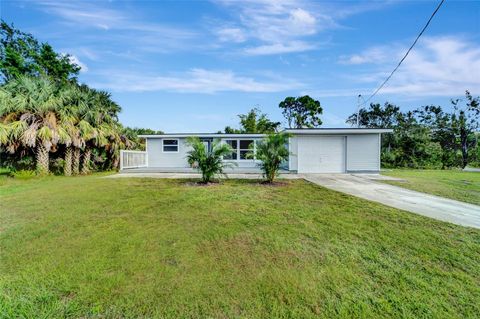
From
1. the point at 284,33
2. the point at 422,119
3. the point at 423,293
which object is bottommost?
the point at 423,293

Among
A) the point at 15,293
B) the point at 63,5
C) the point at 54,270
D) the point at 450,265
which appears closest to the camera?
the point at 15,293

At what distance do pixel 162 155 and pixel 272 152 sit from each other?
1069cm

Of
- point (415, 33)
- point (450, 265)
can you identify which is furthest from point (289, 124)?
point (450, 265)

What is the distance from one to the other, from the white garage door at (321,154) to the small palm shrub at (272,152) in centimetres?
507

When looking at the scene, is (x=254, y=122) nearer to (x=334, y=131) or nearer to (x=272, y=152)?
(x=334, y=131)

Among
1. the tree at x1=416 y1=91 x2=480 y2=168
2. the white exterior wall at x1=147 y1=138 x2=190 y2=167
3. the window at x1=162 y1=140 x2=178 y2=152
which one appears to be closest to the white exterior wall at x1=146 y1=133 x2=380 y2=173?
the white exterior wall at x1=147 y1=138 x2=190 y2=167

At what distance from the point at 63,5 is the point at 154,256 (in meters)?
9.20

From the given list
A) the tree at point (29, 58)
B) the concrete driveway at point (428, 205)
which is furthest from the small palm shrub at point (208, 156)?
the tree at point (29, 58)

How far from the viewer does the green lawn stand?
2332 mm

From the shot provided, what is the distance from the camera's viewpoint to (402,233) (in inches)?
163

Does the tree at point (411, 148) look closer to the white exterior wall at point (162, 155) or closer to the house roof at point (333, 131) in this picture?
the house roof at point (333, 131)

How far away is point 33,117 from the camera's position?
11.5m

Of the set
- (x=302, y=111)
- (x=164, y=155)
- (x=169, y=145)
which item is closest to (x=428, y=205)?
(x=169, y=145)

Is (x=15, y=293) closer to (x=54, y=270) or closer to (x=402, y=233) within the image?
(x=54, y=270)
